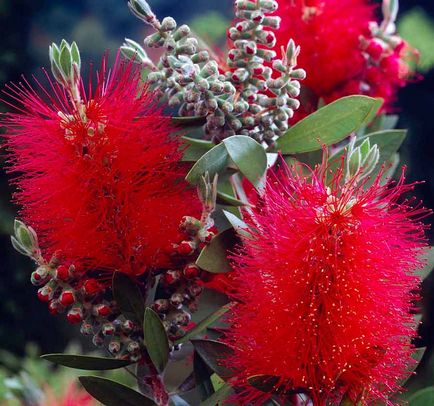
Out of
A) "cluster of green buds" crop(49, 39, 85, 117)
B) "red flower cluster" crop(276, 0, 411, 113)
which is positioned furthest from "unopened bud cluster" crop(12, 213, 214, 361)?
"red flower cluster" crop(276, 0, 411, 113)

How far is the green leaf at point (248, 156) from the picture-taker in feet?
1.63

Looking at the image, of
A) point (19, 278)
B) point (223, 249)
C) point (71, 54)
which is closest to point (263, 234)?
point (223, 249)

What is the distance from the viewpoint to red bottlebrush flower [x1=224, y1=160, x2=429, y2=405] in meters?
0.45

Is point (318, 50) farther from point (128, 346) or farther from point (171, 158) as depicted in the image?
point (128, 346)

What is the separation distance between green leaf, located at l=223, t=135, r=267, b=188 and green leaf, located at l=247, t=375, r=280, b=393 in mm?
137

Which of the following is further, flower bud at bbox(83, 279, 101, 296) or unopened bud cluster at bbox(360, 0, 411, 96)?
unopened bud cluster at bbox(360, 0, 411, 96)

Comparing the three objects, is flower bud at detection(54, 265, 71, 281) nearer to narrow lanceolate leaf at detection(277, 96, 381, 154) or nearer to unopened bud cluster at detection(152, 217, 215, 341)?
unopened bud cluster at detection(152, 217, 215, 341)

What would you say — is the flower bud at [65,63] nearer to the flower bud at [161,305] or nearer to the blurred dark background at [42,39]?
the flower bud at [161,305]

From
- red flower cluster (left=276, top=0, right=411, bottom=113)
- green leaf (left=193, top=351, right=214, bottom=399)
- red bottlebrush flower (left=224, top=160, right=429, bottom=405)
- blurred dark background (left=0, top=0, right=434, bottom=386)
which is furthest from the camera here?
blurred dark background (left=0, top=0, right=434, bottom=386)

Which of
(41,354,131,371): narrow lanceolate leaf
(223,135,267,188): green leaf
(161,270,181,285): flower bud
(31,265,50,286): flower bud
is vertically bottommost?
(41,354,131,371): narrow lanceolate leaf

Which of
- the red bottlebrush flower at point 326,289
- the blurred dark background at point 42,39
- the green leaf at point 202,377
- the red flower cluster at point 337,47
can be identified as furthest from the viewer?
the blurred dark background at point 42,39

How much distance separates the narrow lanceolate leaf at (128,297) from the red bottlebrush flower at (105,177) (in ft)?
0.03

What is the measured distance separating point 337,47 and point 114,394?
0.38 metres

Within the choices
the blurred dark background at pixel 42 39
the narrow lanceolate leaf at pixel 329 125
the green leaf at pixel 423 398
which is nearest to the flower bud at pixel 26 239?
the narrow lanceolate leaf at pixel 329 125
